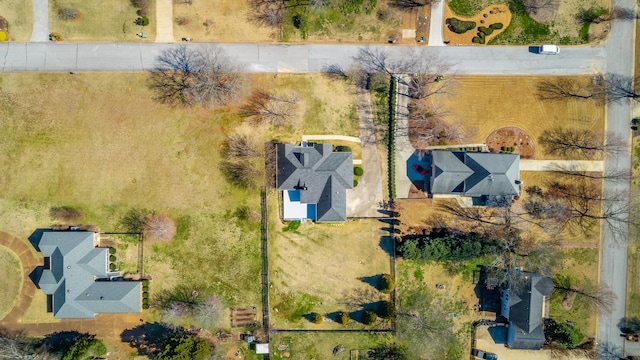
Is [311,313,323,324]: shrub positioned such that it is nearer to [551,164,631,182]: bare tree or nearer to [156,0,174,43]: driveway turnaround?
[551,164,631,182]: bare tree

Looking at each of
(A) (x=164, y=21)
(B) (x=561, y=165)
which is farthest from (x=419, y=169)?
(A) (x=164, y=21)

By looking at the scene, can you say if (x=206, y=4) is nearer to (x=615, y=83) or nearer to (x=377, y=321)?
(x=377, y=321)

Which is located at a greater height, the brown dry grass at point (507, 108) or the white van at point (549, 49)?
the white van at point (549, 49)

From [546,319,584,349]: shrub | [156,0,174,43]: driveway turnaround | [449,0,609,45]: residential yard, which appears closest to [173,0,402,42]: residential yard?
[156,0,174,43]: driveway turnaround

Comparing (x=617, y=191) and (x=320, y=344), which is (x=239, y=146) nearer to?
(x=320, y=344)

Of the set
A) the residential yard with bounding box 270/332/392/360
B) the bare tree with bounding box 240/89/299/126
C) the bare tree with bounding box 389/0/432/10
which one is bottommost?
the residential yard with bounding box 270/332/392/360

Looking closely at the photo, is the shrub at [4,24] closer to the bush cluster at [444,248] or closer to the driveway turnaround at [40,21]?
the driveway turnaround at [40,21]

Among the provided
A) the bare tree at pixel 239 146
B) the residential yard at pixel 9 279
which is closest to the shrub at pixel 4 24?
the residential yard at pixel 9 279
